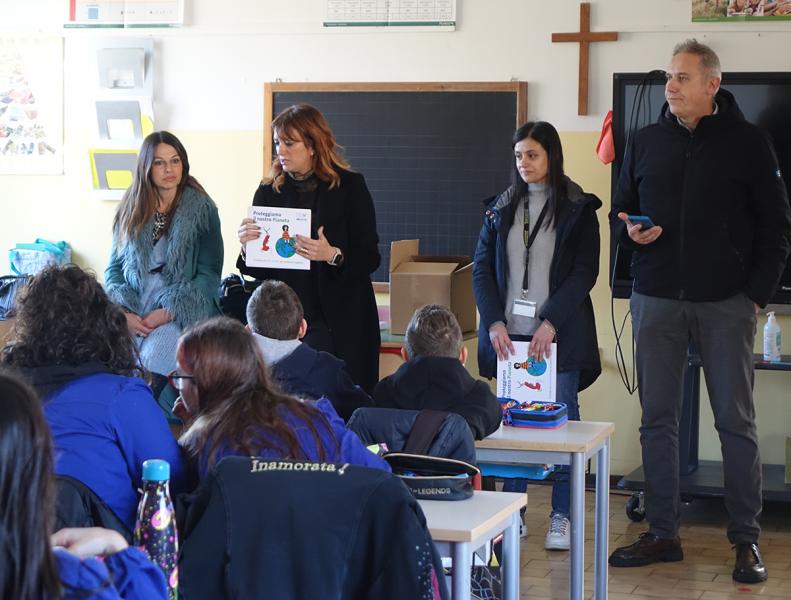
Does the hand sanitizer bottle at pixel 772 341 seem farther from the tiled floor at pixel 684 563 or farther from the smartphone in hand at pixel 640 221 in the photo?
the smartphone in hand at pixel 640 221

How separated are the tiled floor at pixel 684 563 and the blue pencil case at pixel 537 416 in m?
0.83

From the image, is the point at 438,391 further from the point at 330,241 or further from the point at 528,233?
the point at 528,233

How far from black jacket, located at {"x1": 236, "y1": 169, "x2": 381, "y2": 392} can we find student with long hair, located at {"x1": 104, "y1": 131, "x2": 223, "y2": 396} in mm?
179

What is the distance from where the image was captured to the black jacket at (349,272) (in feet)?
14.2

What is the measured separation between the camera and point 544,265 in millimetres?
4691

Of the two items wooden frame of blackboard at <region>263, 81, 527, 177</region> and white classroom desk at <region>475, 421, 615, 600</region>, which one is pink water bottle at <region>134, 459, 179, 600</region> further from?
wooden frame of blackboard at <region>263, 81, 527, 177</region>

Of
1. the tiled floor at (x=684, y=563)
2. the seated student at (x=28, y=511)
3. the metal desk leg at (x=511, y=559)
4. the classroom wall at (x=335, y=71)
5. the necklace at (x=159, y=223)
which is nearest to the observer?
the seated student at (x=28, y=511)

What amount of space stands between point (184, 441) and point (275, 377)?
97 cm

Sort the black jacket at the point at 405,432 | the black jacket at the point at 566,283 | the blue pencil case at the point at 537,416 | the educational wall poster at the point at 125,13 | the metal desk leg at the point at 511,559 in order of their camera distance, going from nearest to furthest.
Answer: the metal desk leg at the point at 511,559, the black jacket at the point at 405,432, the blue pencil case at the point at 537,416, the black jacket at the point at 566,283, the educational wall poster at the point at 125,13

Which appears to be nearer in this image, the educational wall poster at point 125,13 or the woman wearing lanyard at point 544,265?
the woman wearing lanyard at point 544,265

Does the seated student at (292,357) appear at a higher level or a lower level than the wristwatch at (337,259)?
lower

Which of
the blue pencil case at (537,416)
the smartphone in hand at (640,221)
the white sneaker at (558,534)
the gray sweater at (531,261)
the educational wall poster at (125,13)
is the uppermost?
the educational wall poster at (125,13)

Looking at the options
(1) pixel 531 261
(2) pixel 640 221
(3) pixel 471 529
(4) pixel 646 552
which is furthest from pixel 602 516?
(3) pixel 471 529

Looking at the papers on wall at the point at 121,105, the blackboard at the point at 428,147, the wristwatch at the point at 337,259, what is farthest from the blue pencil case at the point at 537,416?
the papers on wall at the point at 121,105
